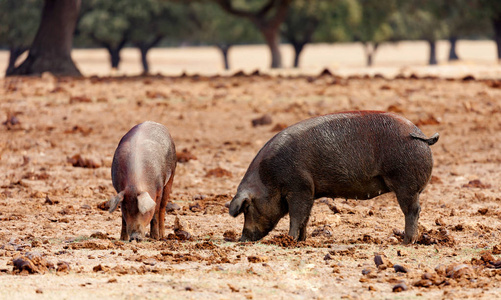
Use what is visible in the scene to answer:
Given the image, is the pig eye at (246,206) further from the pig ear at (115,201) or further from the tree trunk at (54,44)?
the tree trunk at (54,44)

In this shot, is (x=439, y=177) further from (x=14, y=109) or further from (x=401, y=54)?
(x=401, y=54)

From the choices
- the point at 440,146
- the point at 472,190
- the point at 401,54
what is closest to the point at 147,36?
the point at 440,146

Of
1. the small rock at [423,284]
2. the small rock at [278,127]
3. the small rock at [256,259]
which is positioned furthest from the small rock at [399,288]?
the small rock at [278,127]

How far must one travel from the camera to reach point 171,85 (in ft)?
63.0

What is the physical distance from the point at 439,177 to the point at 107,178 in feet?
15.3

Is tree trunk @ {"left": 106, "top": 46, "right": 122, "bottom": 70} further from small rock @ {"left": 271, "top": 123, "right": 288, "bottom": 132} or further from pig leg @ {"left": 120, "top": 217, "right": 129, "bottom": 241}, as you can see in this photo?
pig leg @ {"left": 120, "top": 217, "right": 129, "bottom": 241}

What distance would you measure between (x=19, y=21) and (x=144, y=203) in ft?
128

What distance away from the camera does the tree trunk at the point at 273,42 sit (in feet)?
132

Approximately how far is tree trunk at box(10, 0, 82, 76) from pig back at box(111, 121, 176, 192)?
16457 mm

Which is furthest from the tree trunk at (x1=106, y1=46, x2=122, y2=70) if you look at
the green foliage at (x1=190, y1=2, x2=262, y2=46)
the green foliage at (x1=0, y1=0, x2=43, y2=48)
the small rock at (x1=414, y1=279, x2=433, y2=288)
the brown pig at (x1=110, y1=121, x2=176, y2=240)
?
the small rock at (x1=414, y1=279, x2=433, y2=288)

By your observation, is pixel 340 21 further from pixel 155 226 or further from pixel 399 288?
pixel 399 288

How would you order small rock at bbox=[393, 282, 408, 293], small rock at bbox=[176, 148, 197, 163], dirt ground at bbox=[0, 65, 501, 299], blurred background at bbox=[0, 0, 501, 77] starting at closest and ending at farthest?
small rock at bbox=[393, 282, 408, 293] < dirt ground at bbox=[0, 65, 501, 299] < small rock at bbox=[176, 148, 197, 163] < blurred background at bbox=[0, 0, 501, 77]

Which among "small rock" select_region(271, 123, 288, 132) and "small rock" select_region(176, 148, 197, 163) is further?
"small rock" select_region(271, 123, 288, 132)

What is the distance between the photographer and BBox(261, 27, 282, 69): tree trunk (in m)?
40.1
